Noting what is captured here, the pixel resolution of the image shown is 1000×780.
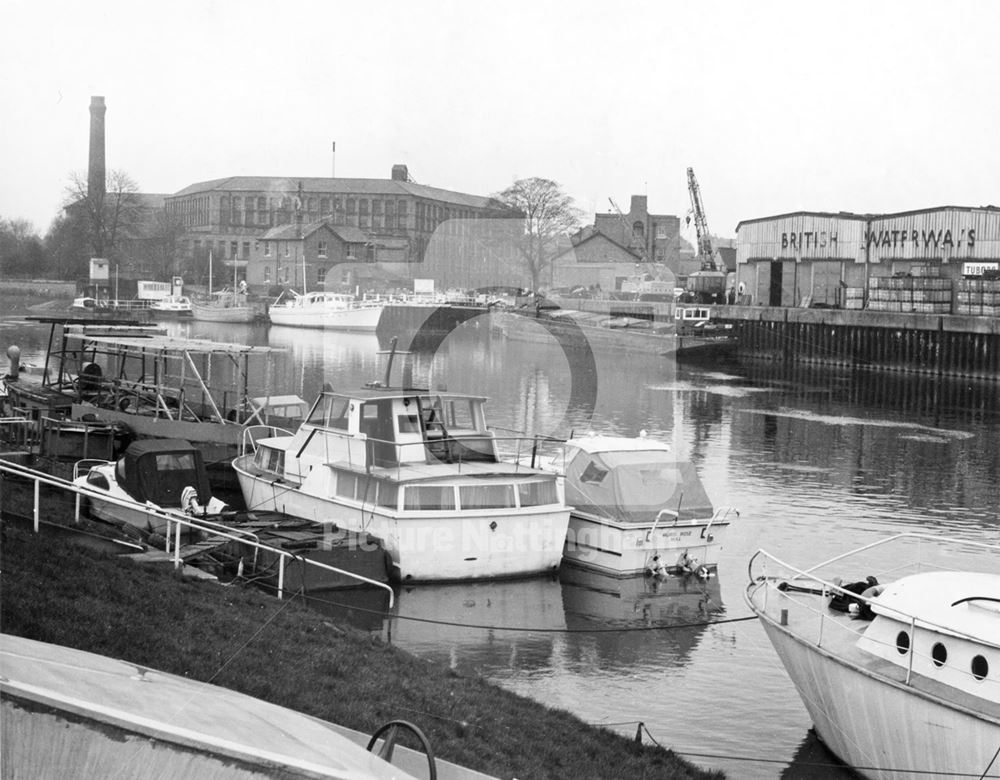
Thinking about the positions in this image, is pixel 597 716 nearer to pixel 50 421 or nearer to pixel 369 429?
pixel 369 429

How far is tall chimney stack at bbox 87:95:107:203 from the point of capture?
50.3 metres

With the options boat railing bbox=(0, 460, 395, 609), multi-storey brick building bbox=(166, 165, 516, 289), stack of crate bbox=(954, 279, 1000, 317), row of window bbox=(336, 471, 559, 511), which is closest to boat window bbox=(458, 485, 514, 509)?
row of window bbox=(336, 471, 559, 511)

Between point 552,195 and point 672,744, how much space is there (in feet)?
278

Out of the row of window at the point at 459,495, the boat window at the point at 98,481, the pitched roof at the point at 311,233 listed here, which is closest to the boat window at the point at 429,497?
the row of window at the point at 459,495

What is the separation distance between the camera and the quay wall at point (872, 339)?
183 ft

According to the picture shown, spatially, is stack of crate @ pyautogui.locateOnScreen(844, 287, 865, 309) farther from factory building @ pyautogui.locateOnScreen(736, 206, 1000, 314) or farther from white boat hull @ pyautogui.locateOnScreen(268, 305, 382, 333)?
white boat hull @ pyautogui.locateOnScreen(268, 305, 382, 333)

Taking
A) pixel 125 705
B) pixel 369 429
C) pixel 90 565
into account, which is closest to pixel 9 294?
pixel 369 429

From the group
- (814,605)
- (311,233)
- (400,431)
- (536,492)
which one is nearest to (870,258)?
(311,233)

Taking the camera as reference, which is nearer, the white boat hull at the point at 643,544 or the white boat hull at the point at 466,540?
the white boat hull at the point at 466,540

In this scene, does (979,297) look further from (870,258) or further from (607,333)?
(607,333)

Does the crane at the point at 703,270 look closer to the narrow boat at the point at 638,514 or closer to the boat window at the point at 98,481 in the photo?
the narrow boat at the point at 638,514

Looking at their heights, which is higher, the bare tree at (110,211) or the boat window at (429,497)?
the bare tree at (110,211)

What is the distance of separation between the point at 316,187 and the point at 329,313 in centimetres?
4075

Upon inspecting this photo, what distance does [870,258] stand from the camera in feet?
236
